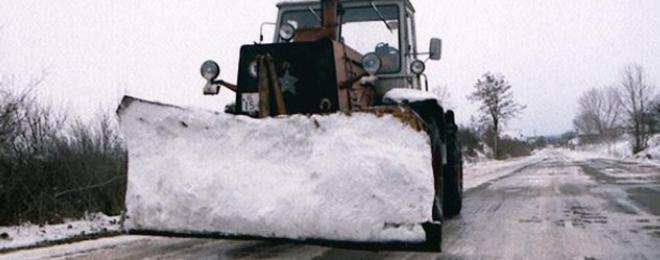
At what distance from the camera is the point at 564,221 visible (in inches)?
284

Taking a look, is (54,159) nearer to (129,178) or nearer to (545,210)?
(129,178)

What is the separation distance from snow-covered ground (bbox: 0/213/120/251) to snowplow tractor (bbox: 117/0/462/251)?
5.73 ft

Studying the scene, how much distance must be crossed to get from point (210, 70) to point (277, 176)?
1.97 metres

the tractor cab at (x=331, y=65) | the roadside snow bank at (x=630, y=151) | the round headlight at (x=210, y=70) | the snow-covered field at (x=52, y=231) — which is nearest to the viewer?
the tractor cab at (x=331, y=65)

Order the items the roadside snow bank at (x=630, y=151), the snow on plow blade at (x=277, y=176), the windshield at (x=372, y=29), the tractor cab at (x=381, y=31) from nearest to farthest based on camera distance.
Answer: the snow on plow blade at (x=277, y=176) → the tractor cab at (x=381, y=31) → the windshield at (x=372, y=29) → the roadside snow bank at (x=630, y=151)

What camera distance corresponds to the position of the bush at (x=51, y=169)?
684 centimetres

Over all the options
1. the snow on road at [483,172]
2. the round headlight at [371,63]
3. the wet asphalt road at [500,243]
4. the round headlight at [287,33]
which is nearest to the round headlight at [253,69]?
the round headlight at [287,33]

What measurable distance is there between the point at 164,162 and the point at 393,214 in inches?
70.0

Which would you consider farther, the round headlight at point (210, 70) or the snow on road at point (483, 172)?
the snow on road at point (483, 172)

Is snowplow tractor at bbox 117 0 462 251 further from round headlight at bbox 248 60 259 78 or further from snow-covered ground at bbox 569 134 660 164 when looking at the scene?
snow-covered ground at bbox 569 134 660 164

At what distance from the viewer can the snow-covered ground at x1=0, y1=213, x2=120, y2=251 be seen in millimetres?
5723

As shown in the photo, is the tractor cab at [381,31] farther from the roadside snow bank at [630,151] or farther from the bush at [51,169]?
the roadside snow bank at [630,151]

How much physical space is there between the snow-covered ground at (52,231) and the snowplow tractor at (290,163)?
1.75m

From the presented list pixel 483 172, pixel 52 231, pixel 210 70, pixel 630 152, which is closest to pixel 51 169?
pixel 52 231
